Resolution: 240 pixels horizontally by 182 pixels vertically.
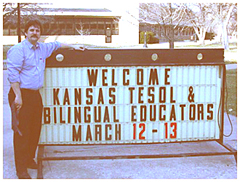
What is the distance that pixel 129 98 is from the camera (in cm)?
456

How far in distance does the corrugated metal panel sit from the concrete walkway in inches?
10.4

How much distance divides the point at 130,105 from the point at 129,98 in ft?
0.29

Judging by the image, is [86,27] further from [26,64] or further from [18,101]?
[18,101]

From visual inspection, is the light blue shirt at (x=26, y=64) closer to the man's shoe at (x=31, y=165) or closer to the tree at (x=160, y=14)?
the man's shoe at (x=31, y=165)

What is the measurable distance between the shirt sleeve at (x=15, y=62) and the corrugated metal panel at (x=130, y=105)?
54 centimetres

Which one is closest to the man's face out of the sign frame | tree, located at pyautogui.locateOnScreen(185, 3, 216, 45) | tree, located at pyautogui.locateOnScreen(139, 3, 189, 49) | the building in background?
the sign frame

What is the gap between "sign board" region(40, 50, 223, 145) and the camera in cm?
442

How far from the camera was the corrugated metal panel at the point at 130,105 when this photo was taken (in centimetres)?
445

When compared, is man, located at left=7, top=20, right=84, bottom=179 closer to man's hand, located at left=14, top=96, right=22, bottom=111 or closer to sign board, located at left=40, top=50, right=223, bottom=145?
man's hand, located at left=14, top=96, right=22, bottom=111

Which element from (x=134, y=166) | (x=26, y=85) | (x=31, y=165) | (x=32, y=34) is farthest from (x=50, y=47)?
(x=134, y=166)

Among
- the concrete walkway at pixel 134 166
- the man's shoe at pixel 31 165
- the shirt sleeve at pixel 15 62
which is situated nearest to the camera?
the shirt sleeve at pixel 15 62

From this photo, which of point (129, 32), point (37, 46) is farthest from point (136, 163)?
point (129, 32)

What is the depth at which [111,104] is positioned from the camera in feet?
14.9

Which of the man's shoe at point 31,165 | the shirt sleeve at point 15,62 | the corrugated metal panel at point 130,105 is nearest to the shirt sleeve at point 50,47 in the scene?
the corrugated metal panel at point 130,105
